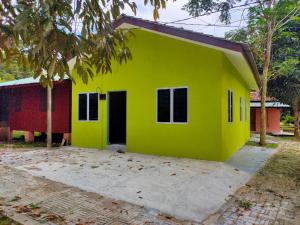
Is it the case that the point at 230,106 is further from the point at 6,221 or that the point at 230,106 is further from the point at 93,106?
the point at 6,221

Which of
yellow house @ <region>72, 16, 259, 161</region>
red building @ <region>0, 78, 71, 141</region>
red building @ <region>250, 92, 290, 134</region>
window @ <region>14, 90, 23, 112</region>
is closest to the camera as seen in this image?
yellow house @ <region>72, 16, 259, 161</region>

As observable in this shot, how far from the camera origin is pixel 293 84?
55.0 feet

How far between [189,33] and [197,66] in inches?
40.4

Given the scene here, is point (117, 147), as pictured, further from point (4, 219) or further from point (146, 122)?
point (4, 219)

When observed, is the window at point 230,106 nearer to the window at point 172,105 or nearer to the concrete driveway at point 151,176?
the concrete driveway at point 151,176

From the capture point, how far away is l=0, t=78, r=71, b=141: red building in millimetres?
11500

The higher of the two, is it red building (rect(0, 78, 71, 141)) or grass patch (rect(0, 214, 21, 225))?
red building (rect(0, 78, 71, 141))

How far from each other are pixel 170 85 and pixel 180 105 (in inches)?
28.8

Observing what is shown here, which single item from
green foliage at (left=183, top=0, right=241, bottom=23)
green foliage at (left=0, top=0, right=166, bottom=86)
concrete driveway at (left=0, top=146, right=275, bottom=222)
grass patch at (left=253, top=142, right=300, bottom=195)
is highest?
green foliage at (left=183, top=0, right=241, bottom=23)

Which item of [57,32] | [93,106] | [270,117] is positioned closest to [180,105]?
[93,106]

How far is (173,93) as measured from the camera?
8203mm

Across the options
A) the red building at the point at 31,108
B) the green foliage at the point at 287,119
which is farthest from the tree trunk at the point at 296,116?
the red building at the point at 31,108

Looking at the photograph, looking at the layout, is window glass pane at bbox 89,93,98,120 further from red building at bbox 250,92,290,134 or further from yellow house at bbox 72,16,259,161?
red building at bbox 250,92,290,134

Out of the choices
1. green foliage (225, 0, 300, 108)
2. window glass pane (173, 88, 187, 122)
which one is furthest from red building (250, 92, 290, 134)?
window glass pane (173, 88, 187, 122)
